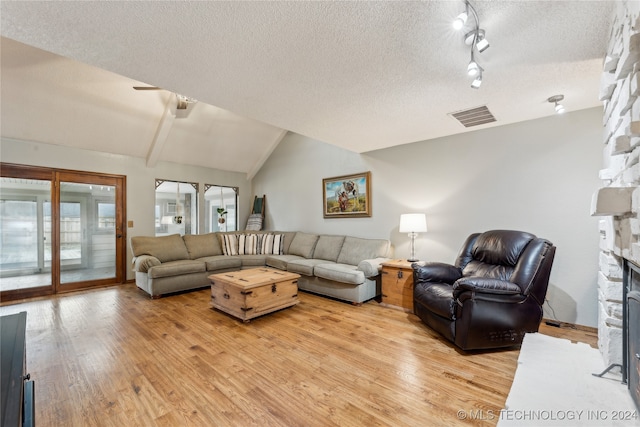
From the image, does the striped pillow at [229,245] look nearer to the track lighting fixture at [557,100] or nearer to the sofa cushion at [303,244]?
the sofa cushion at [303,244]

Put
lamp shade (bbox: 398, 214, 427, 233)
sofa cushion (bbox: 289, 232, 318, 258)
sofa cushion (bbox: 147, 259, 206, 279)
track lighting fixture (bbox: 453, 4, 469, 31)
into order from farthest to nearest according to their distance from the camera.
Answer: sofa cushion (bbox: 289, 232, 318, 258), sofa cushion (bbox: 147, 259, 206, 279), lamp shade (bbox: 398, 214, 427, 233), track lighting fixture (bbox: 453, 4, 469, 31)

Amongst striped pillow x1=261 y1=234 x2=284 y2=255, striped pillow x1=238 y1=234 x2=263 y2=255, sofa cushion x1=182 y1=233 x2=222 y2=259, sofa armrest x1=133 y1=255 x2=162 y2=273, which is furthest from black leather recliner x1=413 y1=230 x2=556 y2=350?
sofa cushion x1=182 y1=233 x2=222 y2=259

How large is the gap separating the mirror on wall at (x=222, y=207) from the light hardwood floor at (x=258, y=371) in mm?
3515

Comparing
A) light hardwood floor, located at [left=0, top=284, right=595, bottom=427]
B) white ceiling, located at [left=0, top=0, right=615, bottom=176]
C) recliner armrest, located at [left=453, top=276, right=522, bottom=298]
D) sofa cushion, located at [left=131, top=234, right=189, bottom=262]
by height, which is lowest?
light hardwood floor, located at [left=0, top=284, right=595, bottom=427]

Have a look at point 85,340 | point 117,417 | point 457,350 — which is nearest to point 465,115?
point 457,350

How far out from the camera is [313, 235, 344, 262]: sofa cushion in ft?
14.6

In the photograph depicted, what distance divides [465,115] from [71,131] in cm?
562

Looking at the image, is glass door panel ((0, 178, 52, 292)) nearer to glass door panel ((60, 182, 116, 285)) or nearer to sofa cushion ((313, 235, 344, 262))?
glass door panel ((60, 182, 116, 285))

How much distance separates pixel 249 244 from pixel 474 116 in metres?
4.27

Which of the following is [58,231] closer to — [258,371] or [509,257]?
[258,371]

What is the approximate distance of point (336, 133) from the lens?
3.45 m

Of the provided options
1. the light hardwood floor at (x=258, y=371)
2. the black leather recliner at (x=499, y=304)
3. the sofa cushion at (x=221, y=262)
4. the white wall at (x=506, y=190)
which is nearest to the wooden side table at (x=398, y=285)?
the light hardwood floor at (x=258, y=371)

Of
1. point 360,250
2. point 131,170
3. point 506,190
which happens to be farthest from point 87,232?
point 506,190

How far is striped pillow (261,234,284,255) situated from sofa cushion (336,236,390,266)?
148cm
